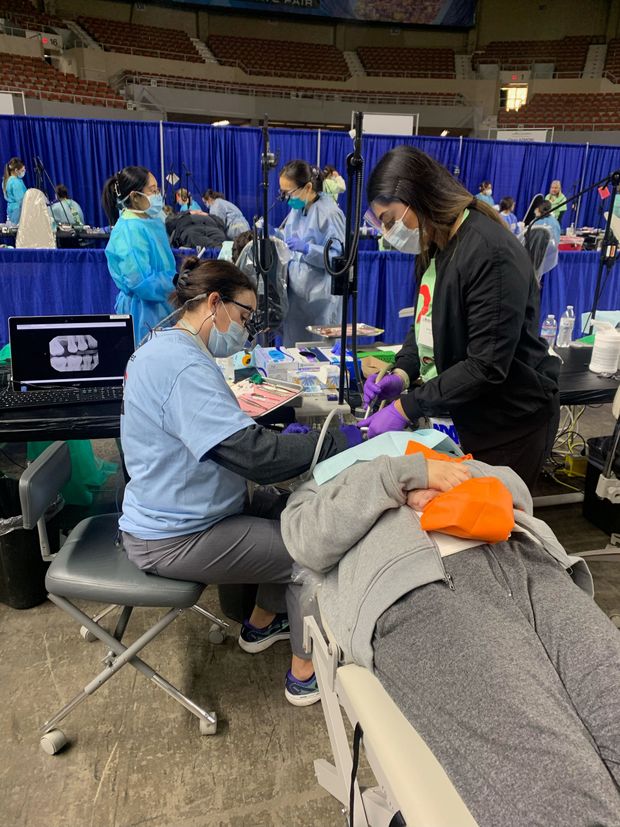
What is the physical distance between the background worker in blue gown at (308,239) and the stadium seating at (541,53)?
1419 cm

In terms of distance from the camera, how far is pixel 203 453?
124 cm

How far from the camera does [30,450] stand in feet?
7.55

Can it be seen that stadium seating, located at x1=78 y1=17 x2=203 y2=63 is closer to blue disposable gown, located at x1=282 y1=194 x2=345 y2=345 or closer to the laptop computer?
blue disposable gown, located at x1=282 y1=194 x2=345 y2=345

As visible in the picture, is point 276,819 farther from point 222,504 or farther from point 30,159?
point 30,159

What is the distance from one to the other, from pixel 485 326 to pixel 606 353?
51.0 inches

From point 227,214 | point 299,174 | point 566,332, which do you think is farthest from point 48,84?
point 566,332

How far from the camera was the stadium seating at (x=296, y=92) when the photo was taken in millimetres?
12281

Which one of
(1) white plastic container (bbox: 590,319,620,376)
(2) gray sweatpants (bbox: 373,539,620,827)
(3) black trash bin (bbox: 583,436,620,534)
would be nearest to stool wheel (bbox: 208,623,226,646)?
(2) gray sweatpants (bbox: 373,539,620,827)

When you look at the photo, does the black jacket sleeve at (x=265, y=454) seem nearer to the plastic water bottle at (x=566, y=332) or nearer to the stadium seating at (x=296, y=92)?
the plastic water bottle at (x=566, y=332)

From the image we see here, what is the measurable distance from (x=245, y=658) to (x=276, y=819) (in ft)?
1.74

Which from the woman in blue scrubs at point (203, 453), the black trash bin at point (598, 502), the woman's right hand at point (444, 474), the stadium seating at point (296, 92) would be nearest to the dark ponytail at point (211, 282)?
the woman in blue scrubs at point (203, 453)

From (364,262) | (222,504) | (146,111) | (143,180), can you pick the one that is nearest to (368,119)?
(146,111)

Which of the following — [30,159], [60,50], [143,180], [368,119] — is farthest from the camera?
[60,50]

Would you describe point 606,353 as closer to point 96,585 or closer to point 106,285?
point 96,585
